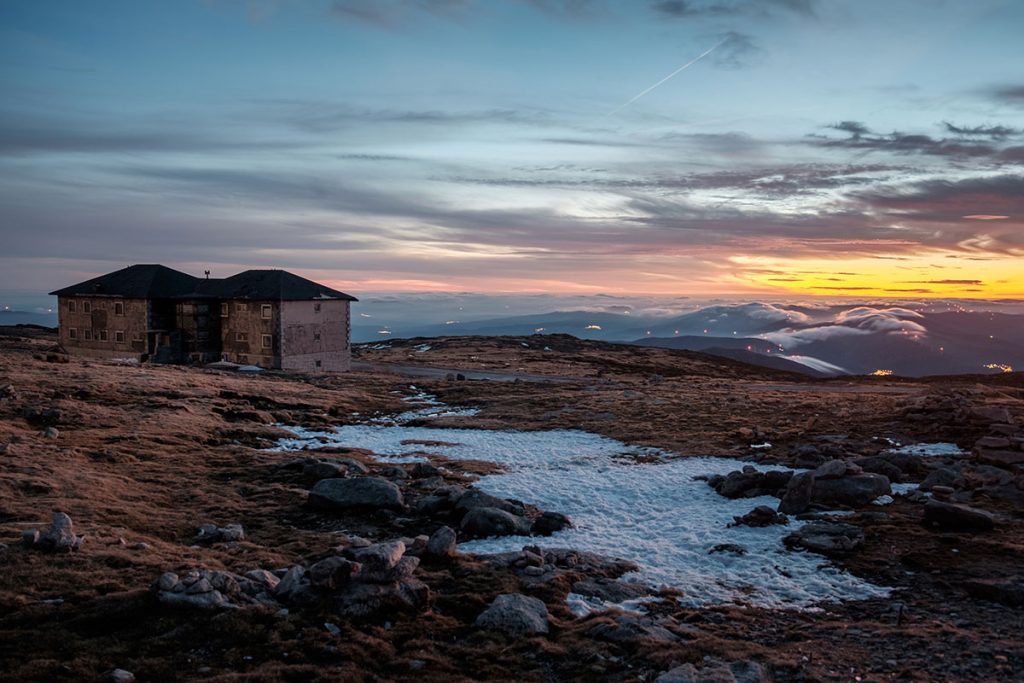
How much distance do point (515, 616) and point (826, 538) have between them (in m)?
8.49

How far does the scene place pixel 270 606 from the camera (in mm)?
11039

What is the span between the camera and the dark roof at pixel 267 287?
55434 millimetres

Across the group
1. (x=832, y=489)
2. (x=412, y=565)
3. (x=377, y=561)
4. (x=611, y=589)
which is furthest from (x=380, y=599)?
(x=832, y=489)

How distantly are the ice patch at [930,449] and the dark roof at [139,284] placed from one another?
5696 centimetres

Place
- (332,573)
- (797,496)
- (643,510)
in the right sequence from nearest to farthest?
(332,573)
(797,496)
(643,510)

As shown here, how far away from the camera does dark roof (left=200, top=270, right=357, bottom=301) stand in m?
55.4

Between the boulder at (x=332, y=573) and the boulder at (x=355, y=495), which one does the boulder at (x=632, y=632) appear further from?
the boulder at (x=355, y=495)

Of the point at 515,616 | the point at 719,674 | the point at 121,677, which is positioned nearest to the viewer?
the point at 121,677

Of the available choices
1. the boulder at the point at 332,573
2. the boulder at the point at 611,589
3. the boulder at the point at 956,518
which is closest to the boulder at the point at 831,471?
the boulder at the point at 956,518

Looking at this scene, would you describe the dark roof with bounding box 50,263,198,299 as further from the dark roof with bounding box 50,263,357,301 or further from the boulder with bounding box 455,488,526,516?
the boulder with bounding box 455,488,526,516

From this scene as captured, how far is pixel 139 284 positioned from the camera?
57844mm

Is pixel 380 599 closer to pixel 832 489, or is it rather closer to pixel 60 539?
pixel 60 539

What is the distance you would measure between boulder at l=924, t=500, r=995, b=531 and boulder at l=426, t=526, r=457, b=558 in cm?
1218

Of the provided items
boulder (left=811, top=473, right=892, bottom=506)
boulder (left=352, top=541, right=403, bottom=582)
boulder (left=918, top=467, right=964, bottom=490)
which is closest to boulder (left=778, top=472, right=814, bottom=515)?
boulder (left=811, top=473, right=892, bottom=506)
